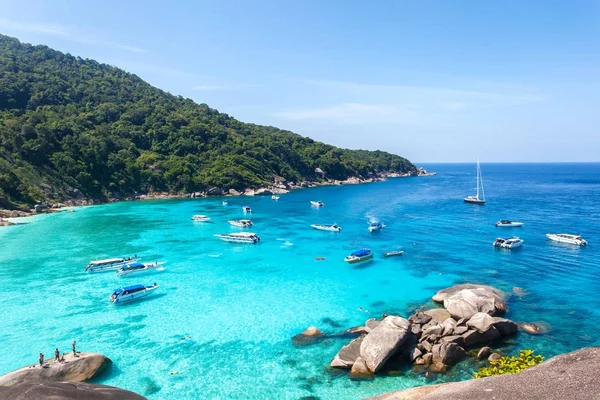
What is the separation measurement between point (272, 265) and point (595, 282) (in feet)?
135

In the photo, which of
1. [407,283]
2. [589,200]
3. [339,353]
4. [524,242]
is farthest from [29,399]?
[589,200]

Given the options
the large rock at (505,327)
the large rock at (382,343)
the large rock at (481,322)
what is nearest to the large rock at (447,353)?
the large rock at (382,343)

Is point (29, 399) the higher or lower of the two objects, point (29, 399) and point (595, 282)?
the higher

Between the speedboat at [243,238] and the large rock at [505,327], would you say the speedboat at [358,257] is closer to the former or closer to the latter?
the speedboat at [243,238]

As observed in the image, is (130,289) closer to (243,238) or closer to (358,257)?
(243,238)

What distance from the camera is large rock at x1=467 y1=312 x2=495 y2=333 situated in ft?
94.7

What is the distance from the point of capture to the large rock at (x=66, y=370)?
2326 cm

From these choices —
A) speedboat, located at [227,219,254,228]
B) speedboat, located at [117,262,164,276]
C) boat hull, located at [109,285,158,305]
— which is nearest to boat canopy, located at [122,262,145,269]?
speedboat, located at [117,262,164,276]

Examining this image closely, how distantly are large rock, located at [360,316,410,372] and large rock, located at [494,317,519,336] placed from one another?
26.4ft

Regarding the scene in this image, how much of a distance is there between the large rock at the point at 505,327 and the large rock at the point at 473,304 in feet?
7.75

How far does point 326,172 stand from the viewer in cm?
19412

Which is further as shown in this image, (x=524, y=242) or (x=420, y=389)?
(x=524, y=242)

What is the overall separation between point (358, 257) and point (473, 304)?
22752mm

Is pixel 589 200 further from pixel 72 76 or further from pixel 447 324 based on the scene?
pixel 72 76
